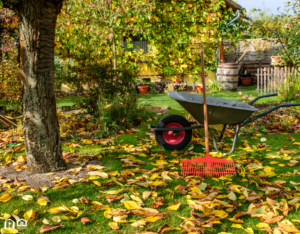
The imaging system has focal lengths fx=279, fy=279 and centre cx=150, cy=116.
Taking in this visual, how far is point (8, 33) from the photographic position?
551 centimetres

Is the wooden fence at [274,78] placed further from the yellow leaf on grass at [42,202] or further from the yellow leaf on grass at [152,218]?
the yellow leaf on grass at [42,202]

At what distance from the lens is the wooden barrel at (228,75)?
980 centimetres

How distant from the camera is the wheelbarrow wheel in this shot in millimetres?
3551

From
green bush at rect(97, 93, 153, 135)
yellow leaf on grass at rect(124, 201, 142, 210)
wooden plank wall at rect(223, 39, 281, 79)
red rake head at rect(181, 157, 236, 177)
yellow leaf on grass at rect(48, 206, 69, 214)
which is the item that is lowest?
yellow leaf on grass at rect(124, 201, 142, 210)

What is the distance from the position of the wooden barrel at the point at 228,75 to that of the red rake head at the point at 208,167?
24.5ft

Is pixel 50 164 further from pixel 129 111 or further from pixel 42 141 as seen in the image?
pixel 129 111

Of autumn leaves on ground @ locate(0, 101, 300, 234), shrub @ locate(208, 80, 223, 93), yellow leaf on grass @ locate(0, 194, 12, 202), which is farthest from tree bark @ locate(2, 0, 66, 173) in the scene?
shrub @ locate(208, 80, 223, 93)

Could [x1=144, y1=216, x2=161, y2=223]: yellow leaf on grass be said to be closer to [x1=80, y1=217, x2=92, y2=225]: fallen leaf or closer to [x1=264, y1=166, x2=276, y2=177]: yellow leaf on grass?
[x1=80, y1=217, x2=92, y2=225]: fallen leaf

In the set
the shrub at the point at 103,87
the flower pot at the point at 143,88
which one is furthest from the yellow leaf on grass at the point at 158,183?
the flower pot at the point at 143,88

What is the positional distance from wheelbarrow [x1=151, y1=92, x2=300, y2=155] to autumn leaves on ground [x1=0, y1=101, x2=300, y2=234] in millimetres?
197

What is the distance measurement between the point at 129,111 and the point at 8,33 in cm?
304

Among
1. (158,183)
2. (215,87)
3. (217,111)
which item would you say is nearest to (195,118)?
(217,111)

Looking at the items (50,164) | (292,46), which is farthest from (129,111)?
(292,46)

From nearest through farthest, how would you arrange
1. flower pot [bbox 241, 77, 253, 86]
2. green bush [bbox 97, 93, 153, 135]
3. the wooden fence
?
green bush [bbox 97, 93, 153, 135] < the wooden fence < flower pot [bbox 241, 77, 253, 86]
